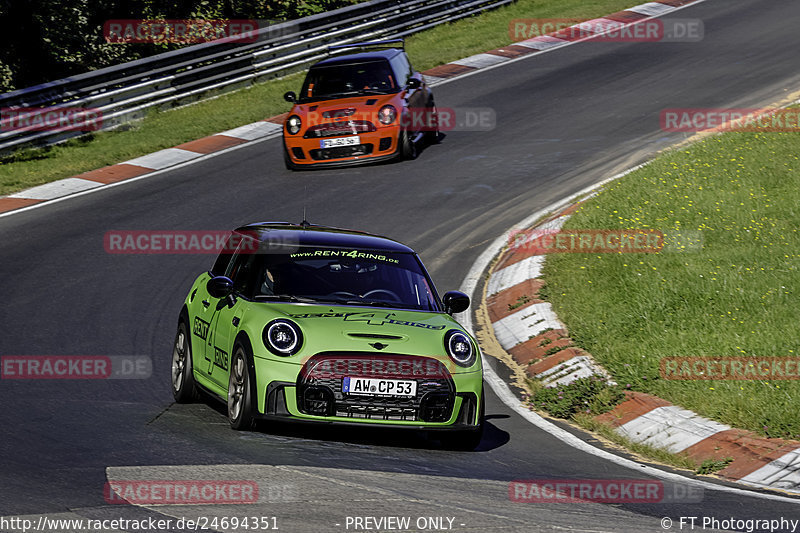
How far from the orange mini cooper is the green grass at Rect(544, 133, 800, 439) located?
3.88m

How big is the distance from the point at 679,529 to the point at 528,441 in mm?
2287

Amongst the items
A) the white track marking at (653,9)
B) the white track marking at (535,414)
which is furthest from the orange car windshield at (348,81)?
the white track marking at (653,9)

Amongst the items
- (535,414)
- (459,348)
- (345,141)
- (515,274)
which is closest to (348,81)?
(345,141)

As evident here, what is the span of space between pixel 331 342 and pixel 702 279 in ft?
15.6

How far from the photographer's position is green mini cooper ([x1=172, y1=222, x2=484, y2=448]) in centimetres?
775

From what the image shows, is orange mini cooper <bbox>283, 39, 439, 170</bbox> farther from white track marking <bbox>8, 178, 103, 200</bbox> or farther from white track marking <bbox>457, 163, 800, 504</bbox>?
white track marking <bbox>457, 163, 800, 504</bbox>

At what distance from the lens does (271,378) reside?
7719mm

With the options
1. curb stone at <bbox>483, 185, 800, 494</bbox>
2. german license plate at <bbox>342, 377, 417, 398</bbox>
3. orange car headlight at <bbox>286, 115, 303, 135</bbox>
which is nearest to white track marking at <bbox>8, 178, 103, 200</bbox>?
orange car headlight at <bbox>286, 115, 303, 135</bbox>

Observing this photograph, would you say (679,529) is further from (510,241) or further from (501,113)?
(501,113)

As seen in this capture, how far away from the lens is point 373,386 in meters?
7.75

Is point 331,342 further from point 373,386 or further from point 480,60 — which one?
point 480,60

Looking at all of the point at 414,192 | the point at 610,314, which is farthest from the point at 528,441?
the point at 414,192

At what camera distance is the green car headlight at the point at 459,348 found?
807 centimetres

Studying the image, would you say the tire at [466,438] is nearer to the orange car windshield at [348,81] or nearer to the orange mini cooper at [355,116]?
the orange mini cooper at [355,116]
